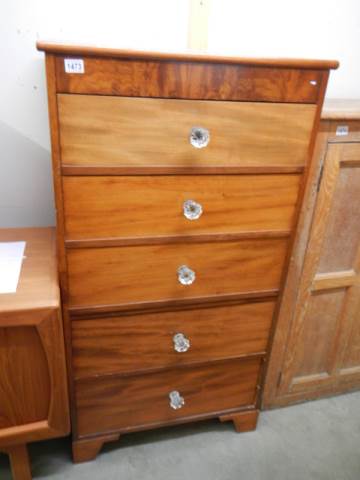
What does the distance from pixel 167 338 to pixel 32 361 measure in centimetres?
36

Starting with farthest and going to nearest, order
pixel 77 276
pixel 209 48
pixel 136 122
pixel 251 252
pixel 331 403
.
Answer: pixel 331 403, pixel 209 48, pixel 251 252, pixel 77 276, pixel 136 122

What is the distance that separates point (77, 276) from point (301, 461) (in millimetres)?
968

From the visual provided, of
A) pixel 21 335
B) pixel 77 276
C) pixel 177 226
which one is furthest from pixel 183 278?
pixel 21 335

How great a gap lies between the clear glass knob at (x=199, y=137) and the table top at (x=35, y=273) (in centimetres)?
47

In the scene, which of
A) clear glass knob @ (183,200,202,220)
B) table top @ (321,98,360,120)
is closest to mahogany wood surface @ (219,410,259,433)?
clear glass knob @ (183,200,202,220)

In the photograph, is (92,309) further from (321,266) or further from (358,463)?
(358,463)

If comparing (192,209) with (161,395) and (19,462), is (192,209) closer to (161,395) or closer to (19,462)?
(161,395)

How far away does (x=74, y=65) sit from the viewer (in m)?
0.77

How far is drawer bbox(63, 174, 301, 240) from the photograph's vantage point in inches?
34.9

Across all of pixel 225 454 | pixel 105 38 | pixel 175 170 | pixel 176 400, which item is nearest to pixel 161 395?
pixel 176 400

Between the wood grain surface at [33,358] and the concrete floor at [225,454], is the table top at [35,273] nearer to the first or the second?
the wood grain surface at [33,358]

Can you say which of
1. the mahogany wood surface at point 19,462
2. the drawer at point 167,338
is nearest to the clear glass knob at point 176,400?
the drawer at point 167,338

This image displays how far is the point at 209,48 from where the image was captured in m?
1.24

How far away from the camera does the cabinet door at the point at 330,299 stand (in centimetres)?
116
